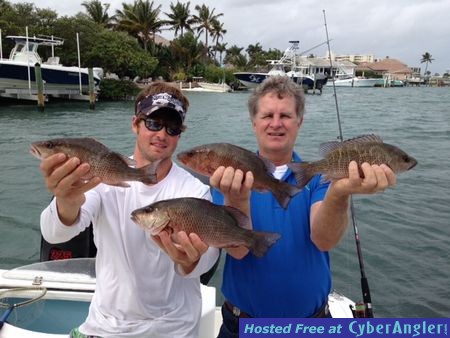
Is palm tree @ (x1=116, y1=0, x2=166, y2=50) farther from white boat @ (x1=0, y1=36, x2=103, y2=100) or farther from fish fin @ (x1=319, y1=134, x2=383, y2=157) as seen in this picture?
fish fin @ (x1=319, y1=134, x2=383, y2=157)

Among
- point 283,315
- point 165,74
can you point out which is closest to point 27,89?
point 165,74

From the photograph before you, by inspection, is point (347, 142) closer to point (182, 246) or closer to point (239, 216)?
point (239, 216)

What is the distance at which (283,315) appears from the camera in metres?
2.34

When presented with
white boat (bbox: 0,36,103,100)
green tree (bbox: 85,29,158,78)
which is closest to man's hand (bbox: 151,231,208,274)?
white boat (bbox: 0,36,103,100)

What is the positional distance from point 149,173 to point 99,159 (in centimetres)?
25

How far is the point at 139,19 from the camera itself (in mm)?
53906

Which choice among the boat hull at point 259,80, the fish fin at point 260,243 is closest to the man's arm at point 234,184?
the fish fin at point 260,243

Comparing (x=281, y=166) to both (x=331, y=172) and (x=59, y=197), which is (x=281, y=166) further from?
(x=59, y=197)

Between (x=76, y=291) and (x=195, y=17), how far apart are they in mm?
71744

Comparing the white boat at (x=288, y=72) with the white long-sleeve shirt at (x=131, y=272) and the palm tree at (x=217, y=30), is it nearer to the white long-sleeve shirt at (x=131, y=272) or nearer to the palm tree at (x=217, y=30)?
the palm tree at (x=217, y=30)

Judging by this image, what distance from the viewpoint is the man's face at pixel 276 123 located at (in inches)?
92.7

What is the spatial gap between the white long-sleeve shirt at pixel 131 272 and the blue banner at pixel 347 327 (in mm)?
358

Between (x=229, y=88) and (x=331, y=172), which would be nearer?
(x=331, y=172)

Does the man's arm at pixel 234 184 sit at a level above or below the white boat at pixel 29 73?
below
